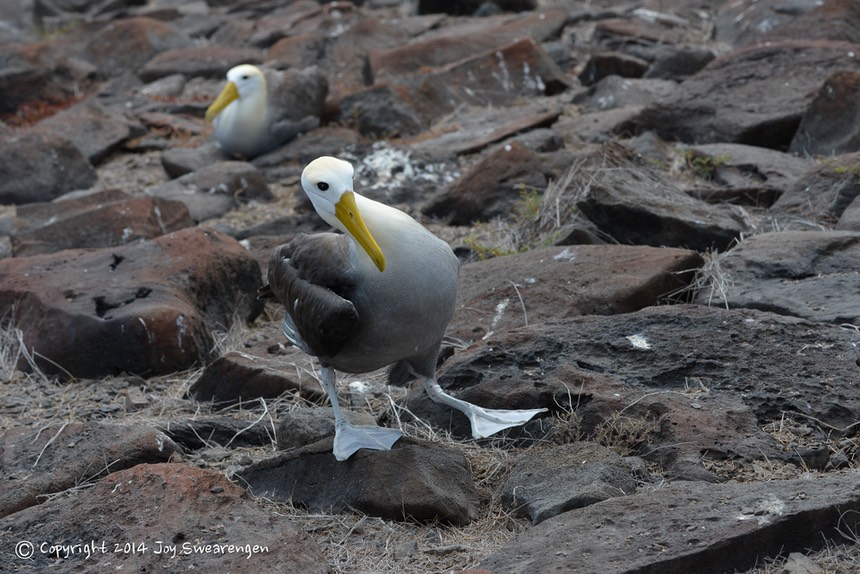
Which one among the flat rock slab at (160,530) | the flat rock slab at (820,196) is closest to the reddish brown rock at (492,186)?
the flat rock slab at (820,196)

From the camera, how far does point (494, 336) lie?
4578 mm

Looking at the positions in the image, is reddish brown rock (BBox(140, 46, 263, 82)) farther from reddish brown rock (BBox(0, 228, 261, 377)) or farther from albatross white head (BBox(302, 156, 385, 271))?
albatross white head (BBox(302, 156, 385, 271))

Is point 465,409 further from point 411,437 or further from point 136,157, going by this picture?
point 136,157

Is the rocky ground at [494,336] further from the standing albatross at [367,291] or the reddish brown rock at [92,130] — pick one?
the standing albatross at [367,291]

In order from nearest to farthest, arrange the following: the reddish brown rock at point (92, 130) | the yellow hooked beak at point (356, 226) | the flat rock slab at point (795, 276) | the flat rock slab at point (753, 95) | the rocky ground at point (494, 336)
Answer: the rocky ground at point (494, 336), the yellow hooked beak at point (356, 226), the flat rock slab at point (795, 276), the flat rock slab at point (753, 95), the reddish brown rock at point (92, 130)

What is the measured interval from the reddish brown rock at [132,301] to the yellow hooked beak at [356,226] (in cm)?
195

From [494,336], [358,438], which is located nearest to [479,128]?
[494,336]

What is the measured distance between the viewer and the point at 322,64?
12273mm

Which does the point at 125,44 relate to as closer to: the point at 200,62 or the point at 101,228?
the point at 200,62

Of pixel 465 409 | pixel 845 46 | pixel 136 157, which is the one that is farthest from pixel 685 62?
pixel 465 409

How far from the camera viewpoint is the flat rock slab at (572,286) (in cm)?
495

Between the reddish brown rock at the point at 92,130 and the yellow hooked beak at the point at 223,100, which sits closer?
the yellow hooked beak at the point at 223,100

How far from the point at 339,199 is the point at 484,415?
102cm

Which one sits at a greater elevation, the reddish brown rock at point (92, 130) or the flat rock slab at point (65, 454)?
the flat rock slab at point (65, 454)
